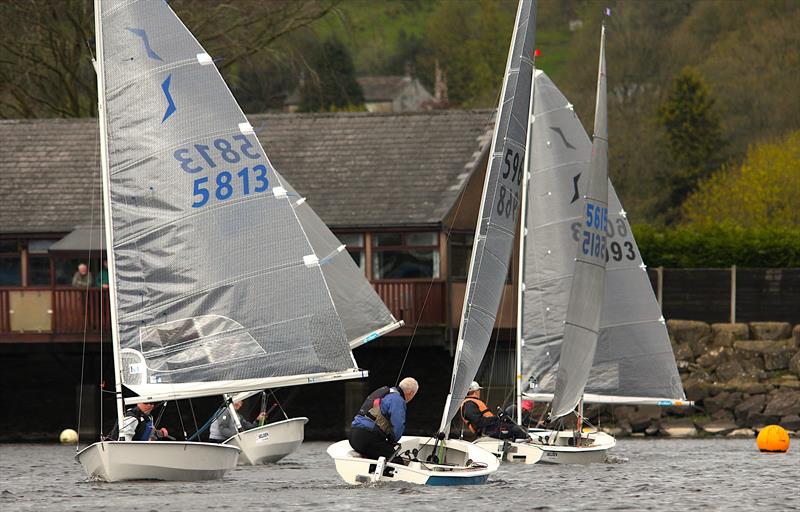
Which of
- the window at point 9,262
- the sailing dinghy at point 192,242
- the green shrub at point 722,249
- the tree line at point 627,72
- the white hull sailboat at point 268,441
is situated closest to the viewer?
the sailing dinghy at point 192,242

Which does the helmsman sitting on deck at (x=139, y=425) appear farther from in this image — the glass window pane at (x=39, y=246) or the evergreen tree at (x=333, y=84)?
the evergreen tree at (x=333, y=84)

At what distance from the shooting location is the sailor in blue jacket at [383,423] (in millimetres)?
19156

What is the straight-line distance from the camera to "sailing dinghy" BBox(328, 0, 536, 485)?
63.1ft

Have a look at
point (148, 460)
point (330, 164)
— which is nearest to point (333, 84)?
point (330, 164)

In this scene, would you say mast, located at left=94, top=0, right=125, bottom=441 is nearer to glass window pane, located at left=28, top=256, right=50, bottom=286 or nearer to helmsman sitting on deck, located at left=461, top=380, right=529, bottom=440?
helmsman sitting on deck, located at left=461, top=380, right=529, bottom=440

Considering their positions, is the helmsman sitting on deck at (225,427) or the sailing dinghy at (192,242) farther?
the helmsman sitting on deck at (225,427)

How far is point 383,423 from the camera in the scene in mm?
19219

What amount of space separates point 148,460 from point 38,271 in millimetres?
16257

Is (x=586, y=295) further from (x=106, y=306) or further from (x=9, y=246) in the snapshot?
(x=9, y=246)

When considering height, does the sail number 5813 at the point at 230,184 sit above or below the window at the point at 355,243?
above

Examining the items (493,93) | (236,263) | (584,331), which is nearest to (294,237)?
(236,263)

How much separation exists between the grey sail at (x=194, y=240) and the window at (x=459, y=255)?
1375 cm

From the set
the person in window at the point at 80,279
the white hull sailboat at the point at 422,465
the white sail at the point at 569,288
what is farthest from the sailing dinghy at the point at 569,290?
the person in window at the point at 80,279

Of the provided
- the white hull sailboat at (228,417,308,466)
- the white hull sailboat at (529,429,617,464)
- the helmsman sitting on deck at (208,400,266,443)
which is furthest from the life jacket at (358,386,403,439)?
the helmsman sitting on deck at (208,400,266,443)
